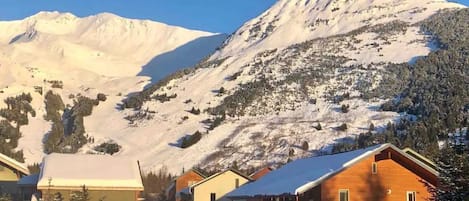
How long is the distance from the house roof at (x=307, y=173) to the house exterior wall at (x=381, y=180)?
35cm

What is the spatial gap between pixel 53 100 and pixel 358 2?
195 ft

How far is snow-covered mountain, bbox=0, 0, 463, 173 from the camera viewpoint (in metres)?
73.1

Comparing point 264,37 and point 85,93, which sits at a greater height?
point 264,37

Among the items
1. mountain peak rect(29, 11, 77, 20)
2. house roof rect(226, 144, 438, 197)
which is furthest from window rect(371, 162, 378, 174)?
mountain peak rect(29, 11, 77, 20)

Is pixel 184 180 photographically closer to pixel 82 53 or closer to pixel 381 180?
pixel 381 180

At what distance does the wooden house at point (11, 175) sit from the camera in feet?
109

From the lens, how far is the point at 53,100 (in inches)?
3846

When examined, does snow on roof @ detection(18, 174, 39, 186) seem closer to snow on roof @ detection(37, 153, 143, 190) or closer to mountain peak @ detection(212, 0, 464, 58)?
snow on roof @ detection(37, 153, 143, 190)

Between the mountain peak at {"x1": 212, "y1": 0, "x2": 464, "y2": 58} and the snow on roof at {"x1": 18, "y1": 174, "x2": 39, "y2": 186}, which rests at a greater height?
the mountain peak at {"x1": 212, "y1": 0, "x2": 464, "y2": 58}

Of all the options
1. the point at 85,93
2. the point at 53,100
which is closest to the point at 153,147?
the point at 53,100

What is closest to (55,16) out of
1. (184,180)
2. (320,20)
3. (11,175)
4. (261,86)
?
(320,20)

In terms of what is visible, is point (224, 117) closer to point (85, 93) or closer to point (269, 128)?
point (269, 128)

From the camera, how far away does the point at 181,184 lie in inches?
2306

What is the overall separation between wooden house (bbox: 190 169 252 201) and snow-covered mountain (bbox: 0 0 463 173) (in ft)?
43.8
